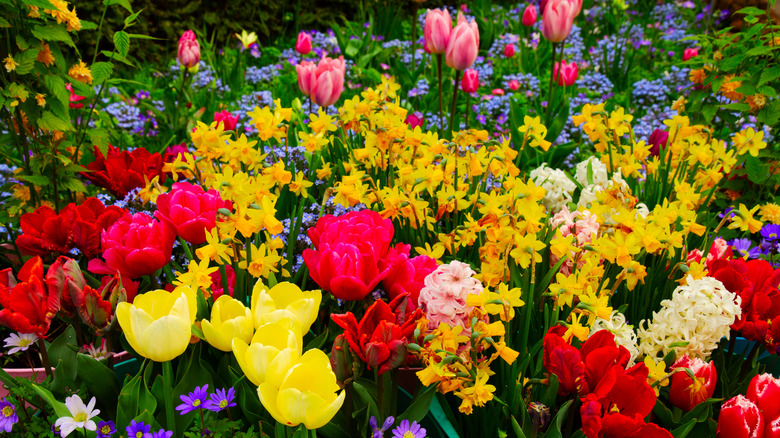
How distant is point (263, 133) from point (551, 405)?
3.59 feet

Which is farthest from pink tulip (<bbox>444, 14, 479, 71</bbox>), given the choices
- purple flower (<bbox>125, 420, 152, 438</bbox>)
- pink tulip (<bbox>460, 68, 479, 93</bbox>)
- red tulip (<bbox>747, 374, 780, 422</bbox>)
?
purple flower (<bbox>125, 420, 152, 438</bbox>)

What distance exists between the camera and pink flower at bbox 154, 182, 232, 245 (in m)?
1.32

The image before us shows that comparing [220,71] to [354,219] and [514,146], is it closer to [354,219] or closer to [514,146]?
[514,146]

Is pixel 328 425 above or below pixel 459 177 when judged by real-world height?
below

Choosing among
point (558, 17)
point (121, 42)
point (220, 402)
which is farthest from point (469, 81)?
point (220, 402)

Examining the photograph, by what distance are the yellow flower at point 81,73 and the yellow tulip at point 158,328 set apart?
1.33m

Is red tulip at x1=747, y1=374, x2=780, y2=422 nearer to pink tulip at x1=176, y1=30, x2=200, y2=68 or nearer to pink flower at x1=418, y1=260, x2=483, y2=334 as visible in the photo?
pink flower at x1=418, y1=260, x2=483, y2=334

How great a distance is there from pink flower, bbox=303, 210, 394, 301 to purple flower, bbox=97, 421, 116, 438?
468 millimetres

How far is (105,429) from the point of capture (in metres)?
1.00

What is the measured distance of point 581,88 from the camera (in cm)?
404

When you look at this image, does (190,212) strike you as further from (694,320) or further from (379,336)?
(694,320)

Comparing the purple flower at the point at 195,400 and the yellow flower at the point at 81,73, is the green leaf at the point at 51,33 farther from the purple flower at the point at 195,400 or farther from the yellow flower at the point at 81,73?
the purple flower at the point at 195,400

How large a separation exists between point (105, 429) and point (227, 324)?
263 millimetres

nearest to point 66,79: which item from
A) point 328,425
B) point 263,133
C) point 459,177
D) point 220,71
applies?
point 263,133
